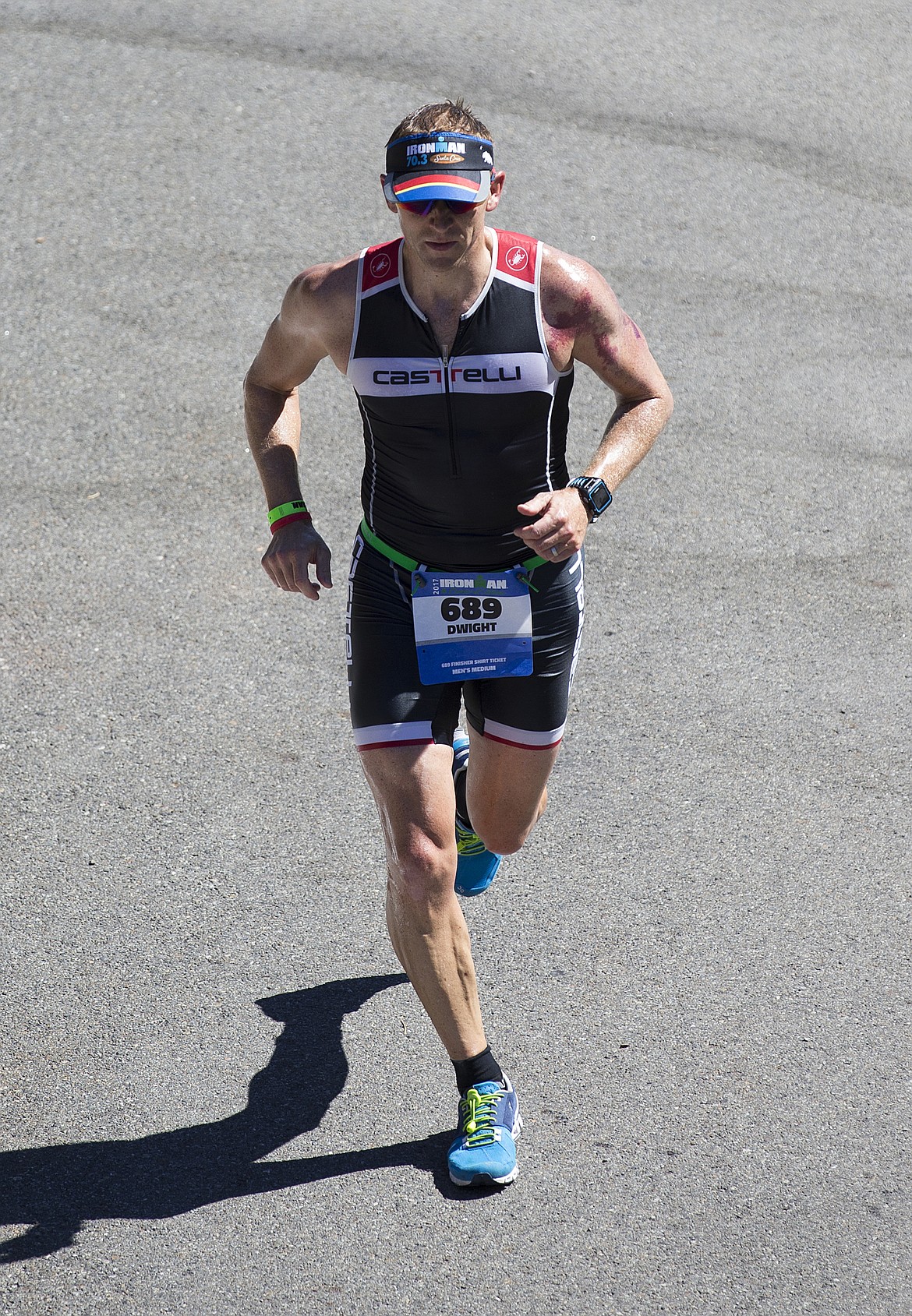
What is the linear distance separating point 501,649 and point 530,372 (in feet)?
2.56

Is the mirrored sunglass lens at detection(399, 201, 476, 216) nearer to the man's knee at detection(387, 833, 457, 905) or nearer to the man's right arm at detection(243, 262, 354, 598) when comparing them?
Answer: the man's right arm at detection(243, 262, 354, 598)

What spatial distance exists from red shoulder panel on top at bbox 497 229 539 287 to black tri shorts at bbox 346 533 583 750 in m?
0.82

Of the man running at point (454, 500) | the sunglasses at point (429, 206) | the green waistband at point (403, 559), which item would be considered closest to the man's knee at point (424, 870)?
the man running at point (454, 500)

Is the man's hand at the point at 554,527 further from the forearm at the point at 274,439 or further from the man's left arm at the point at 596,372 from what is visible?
the forearm at the point at 274,439

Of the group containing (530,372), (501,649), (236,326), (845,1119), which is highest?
(530,372)

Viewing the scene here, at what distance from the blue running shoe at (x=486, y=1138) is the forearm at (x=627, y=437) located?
1.71 m

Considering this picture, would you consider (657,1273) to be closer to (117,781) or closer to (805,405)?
(117,781)

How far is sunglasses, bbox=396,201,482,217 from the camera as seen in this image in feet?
11.7

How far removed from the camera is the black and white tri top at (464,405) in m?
3.77

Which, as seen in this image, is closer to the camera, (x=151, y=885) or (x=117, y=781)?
(x=151, y=885)

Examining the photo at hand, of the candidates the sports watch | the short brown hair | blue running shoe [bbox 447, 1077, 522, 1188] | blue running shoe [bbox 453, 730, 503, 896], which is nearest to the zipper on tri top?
the sports watch

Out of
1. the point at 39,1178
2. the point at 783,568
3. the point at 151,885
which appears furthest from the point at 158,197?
the point at 39,1178

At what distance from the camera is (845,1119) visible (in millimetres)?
3945

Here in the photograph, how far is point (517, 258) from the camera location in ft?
12.6
